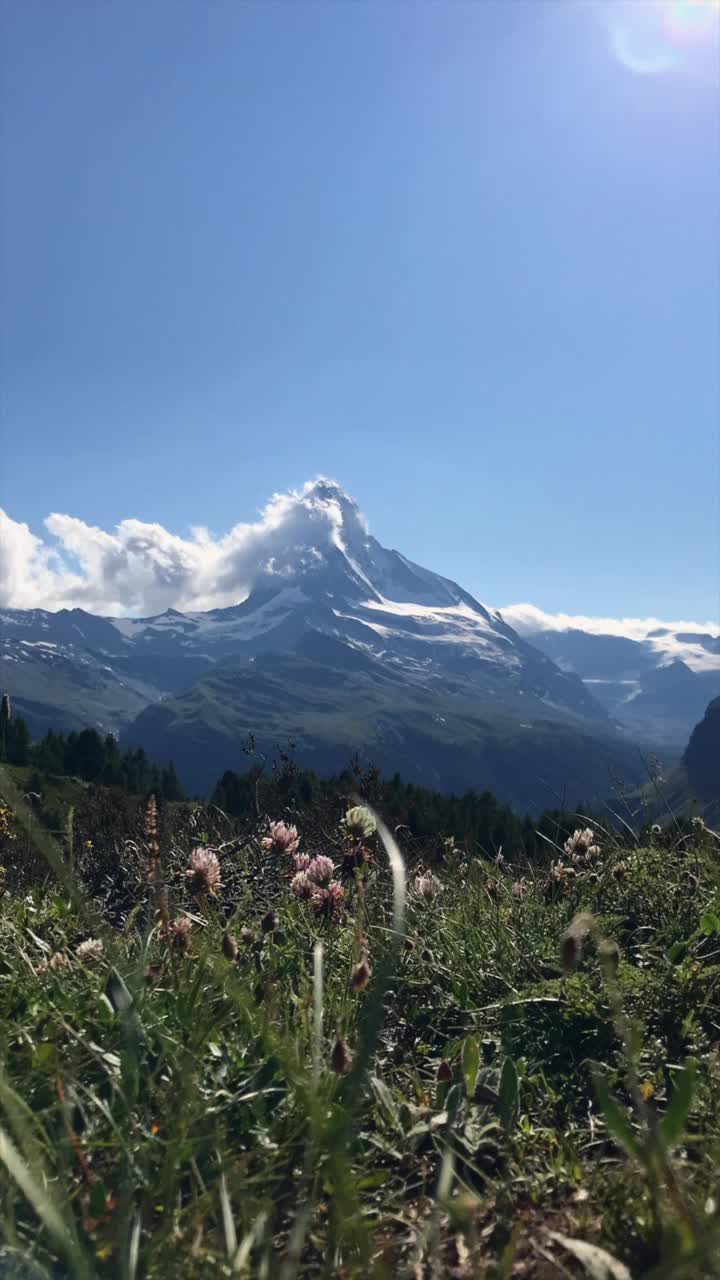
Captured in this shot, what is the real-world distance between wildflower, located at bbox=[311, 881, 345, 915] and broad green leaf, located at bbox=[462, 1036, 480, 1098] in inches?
52.3

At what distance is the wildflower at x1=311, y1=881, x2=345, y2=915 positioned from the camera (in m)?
4.29

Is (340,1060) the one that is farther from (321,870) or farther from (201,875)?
(321,870)

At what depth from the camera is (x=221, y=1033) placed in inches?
128

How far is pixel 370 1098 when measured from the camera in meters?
2.89

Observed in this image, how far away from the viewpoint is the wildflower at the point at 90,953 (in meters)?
3.83

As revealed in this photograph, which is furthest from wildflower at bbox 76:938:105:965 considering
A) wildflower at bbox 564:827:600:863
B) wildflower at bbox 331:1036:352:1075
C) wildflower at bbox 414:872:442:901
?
wildflower at bbox 564:827:600:863

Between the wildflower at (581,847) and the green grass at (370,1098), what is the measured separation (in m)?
0.40

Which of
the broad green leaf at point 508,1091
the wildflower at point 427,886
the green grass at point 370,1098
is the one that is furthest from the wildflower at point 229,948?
the wildflower at point 427,886

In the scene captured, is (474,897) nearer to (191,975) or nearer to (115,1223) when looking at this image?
(191,975)

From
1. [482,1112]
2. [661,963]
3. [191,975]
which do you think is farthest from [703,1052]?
[191,975]

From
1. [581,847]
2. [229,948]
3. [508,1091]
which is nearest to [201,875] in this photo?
[229,948]

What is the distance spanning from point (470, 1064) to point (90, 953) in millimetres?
1956

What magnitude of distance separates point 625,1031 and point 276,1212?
1.20 meters

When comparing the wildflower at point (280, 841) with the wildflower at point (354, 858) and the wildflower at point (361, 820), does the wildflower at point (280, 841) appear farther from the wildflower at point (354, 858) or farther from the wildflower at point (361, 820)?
the wildflower at point (361, 820)
